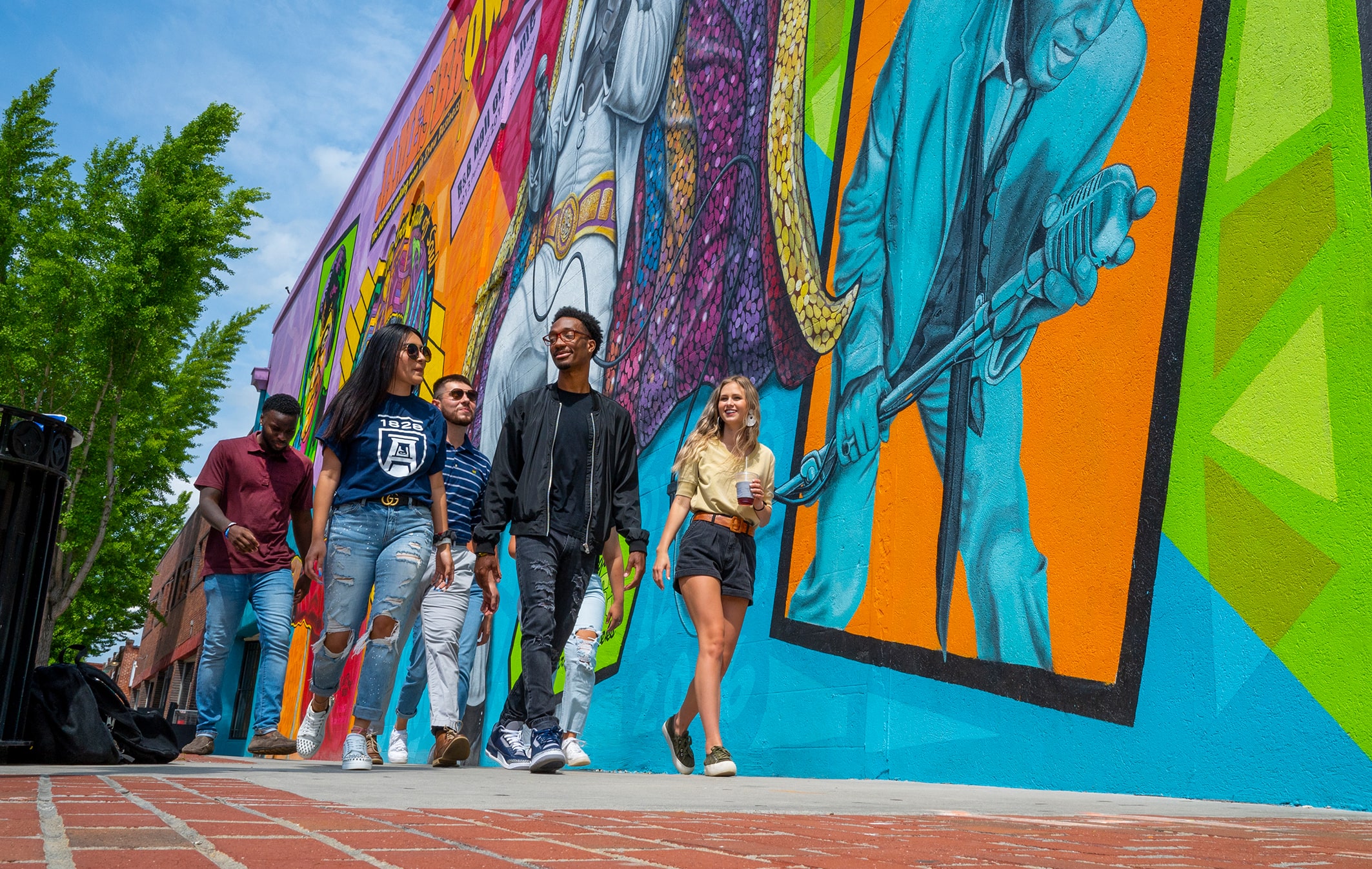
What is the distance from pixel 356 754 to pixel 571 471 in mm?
1269

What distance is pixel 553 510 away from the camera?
4148 millimetres

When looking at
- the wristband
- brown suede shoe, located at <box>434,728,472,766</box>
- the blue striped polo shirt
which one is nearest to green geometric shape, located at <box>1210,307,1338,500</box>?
the wristband

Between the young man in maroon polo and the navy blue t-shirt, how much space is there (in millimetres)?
975

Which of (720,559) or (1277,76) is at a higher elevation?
(1277,76)

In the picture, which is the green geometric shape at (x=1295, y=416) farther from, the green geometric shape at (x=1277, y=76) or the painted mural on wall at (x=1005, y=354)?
the green geometric shape at (x=1277, y=76)

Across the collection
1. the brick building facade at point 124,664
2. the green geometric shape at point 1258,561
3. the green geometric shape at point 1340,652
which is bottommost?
the brick building facade at point 124,664

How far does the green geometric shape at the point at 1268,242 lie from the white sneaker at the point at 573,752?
2573mm

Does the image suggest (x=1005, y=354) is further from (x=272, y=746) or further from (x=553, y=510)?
(x=272, y=746)

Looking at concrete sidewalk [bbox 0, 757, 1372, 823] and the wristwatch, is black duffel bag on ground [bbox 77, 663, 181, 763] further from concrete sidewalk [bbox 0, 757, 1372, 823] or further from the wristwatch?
the wristwatch

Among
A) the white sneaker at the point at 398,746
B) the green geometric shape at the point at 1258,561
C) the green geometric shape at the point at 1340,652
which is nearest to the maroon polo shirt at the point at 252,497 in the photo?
the white sneaker at the point at 398,746

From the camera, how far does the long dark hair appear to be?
4.06 m

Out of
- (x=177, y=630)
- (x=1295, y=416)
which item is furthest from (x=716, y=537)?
(x=177, y=630)

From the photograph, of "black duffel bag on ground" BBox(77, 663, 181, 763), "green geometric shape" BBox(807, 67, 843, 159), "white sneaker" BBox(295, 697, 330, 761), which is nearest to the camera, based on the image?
"white sneaker" BBox(295, 697, 330, 761)

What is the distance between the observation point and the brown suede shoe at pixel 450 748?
4574mm
